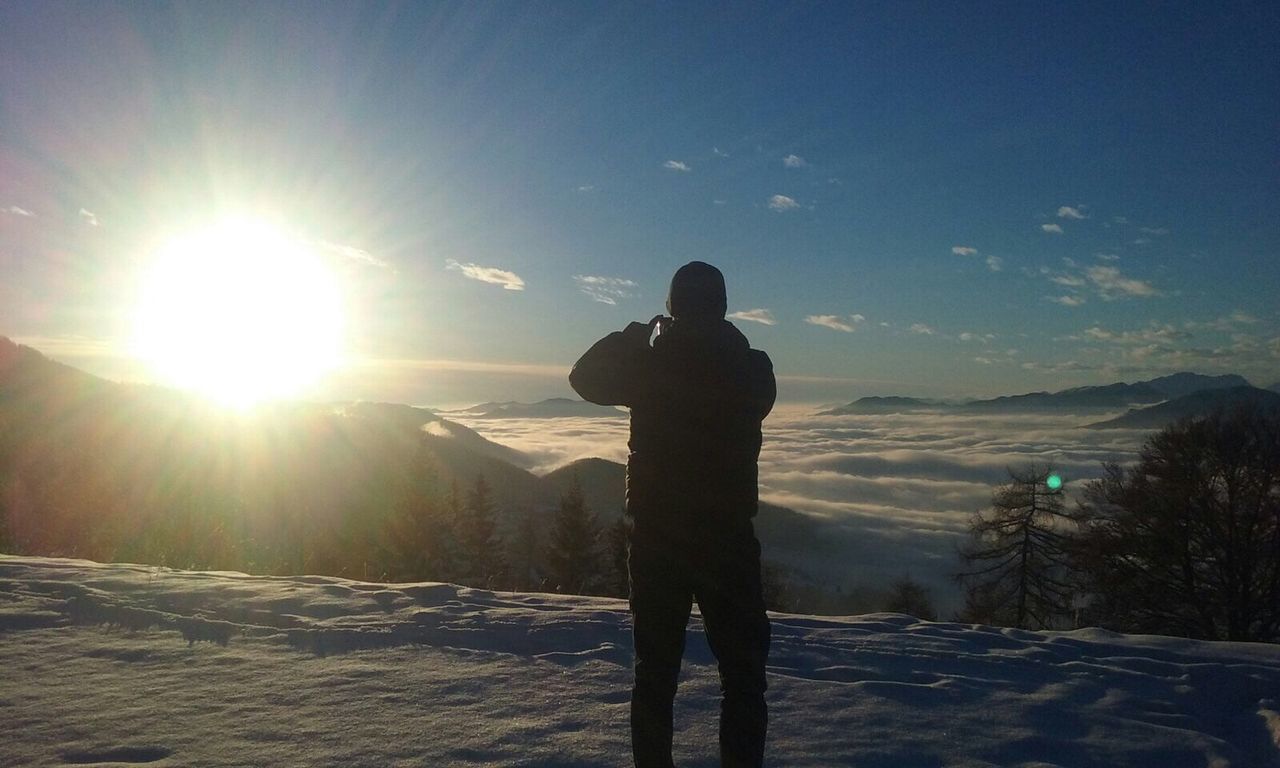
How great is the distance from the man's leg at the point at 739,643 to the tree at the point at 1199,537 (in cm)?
1807

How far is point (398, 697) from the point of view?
4.30 m

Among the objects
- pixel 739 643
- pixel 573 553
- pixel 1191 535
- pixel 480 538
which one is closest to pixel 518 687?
pixel 739 643

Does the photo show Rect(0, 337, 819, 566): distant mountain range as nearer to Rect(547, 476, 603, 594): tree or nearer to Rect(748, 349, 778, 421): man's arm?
Rect(547, 476, 603, 594): tree

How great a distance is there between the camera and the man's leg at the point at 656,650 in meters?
3.01

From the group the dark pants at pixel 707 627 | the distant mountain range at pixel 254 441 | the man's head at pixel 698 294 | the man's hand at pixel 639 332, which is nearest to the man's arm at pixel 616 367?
the man's hand at pixel 639 332

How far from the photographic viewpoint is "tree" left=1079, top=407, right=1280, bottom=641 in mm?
16031

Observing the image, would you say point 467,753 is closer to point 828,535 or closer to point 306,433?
point 306,433

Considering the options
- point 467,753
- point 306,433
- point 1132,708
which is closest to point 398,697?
point 467,753

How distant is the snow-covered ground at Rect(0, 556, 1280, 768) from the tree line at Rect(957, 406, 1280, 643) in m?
13.5

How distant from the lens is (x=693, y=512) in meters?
2.99

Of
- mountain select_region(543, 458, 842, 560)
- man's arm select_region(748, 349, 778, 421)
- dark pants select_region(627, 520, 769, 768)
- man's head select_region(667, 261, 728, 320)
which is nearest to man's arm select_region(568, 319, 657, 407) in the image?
man's head select_region(667, 261, 728, 320)

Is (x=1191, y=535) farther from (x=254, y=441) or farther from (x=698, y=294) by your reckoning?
(x=254, y=441)

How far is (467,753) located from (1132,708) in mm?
4278

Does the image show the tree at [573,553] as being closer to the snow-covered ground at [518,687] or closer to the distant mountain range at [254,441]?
the distant mountain range at [254,441]
